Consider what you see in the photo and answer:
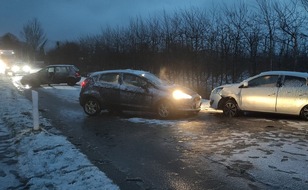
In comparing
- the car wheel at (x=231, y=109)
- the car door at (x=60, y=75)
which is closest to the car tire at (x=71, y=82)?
the car door at (x=60, y=75)

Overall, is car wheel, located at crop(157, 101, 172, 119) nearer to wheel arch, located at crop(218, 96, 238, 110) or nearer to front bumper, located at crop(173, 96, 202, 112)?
front bumper, located at crop(173, 96, 202, 112)

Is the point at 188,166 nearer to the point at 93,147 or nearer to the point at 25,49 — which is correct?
the point at 93,147

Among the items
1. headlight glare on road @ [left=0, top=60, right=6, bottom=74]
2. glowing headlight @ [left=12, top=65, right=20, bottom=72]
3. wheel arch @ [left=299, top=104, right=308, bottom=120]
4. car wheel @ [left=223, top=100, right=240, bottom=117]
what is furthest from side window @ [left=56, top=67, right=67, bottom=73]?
headlight glare on road @ [left=0, top=60, right=6, bottom=74]

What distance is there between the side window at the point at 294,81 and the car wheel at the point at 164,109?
3.72m

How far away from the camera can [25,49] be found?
90625 mm

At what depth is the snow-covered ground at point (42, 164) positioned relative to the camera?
623 cm

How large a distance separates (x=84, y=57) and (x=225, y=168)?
43944mm

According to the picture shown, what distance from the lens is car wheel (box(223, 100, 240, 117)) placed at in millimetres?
13352

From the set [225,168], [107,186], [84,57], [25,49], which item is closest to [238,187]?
[225,168]

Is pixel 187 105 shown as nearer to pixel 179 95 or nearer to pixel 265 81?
pixel 179 95

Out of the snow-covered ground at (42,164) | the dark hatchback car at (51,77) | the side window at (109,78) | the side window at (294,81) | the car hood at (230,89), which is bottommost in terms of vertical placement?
the snow-covered ground at (42,164)

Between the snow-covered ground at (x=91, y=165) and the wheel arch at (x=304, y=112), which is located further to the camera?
the wheel arch at (x=304, y=112)

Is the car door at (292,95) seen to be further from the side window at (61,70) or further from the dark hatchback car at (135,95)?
the side window at (61,70)

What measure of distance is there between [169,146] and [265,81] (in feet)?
17.5
